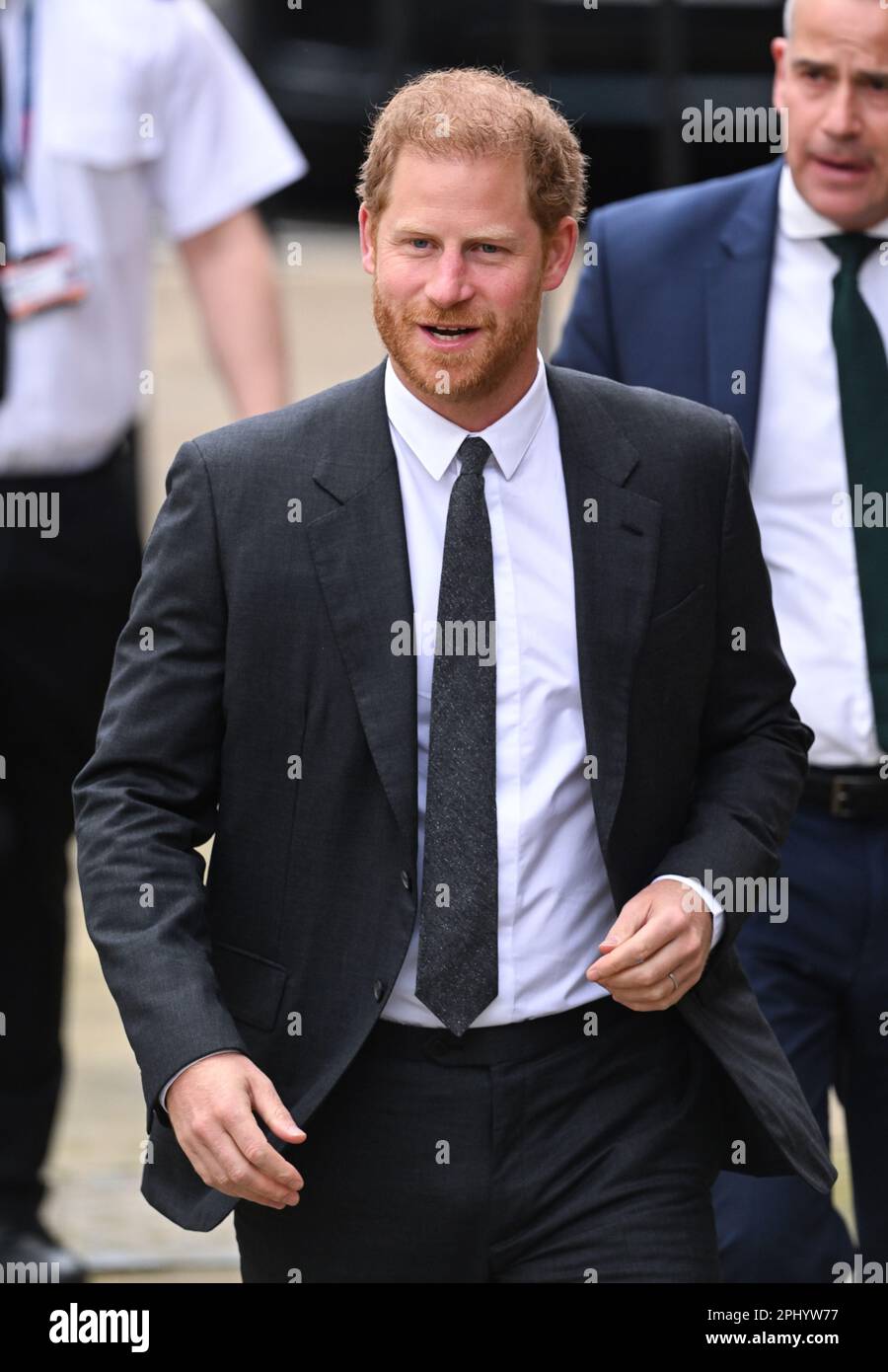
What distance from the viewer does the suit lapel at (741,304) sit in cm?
404

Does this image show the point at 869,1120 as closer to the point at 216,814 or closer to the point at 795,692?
the point at 795,692

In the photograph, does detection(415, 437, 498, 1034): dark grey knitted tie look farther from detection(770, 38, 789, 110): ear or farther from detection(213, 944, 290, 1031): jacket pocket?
detection(770, 38, 789, 110): ear

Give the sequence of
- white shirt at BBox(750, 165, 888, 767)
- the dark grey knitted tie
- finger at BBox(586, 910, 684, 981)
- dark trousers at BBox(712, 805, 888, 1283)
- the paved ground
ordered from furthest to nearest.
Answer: the paved ground → white shirt at BBox(750, 165, 888, 767) → dark trousers at BBox(712, 805, 888, 1283) → the dark grey knitted tie → finger at BBox(586, 910, 684, 981)

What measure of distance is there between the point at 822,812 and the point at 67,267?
1719 mm

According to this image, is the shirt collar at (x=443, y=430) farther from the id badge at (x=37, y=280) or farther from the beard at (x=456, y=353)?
the id badge at (x=37, y=280)

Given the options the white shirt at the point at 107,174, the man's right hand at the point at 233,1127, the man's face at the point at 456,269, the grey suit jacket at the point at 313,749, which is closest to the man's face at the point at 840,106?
the grey suit jacket at the point at 313,749

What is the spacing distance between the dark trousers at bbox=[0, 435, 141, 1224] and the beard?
185 cm

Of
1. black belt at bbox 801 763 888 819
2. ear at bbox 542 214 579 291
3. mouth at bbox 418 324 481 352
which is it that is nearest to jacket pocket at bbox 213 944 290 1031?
mouth at bbox 418 324 481 352

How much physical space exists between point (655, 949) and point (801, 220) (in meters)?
1.57

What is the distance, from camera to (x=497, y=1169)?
3102mm

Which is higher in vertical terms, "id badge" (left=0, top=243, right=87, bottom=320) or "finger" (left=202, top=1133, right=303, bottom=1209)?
"id badge" (left=0, top=243, right=87, bottom=320)

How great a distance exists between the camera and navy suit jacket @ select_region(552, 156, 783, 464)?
4.07 meters

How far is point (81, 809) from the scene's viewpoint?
3.08 meters

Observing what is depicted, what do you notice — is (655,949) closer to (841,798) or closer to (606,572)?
(606,572)
